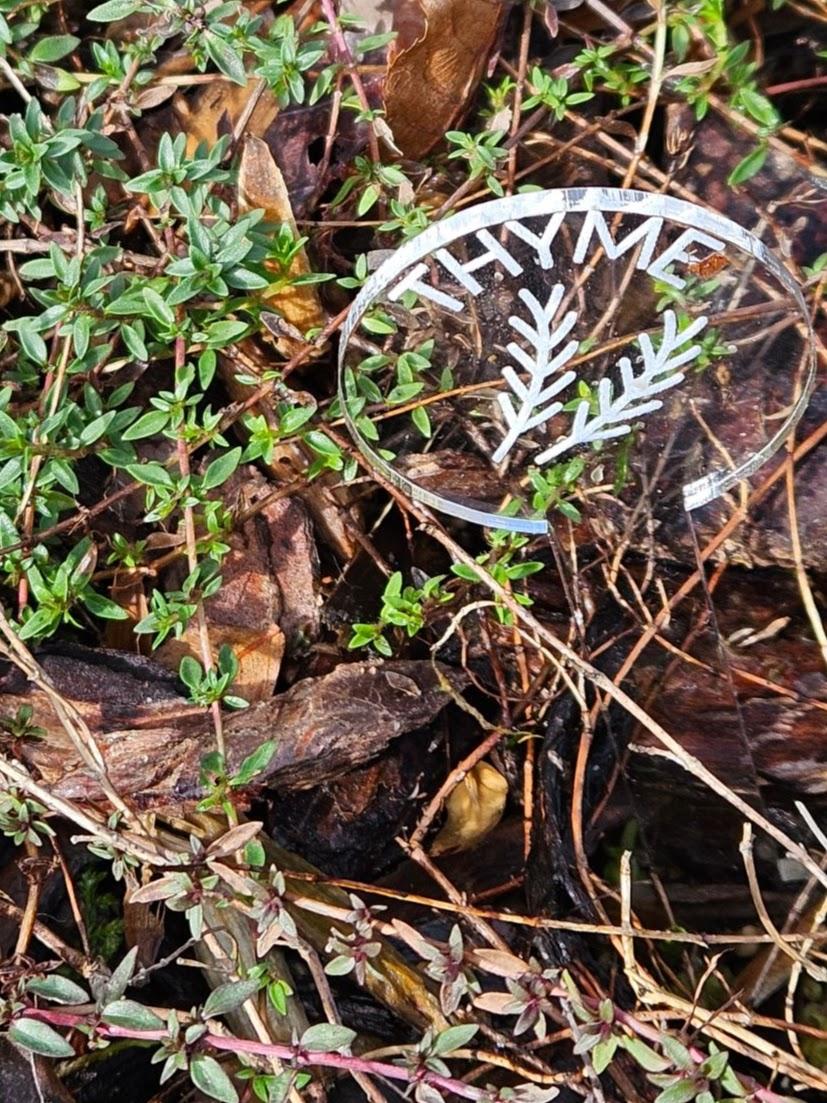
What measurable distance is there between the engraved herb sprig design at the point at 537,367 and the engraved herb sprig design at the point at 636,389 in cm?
5

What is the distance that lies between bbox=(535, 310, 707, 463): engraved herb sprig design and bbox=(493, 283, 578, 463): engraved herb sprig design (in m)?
0.05

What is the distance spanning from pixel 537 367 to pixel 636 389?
13 cm

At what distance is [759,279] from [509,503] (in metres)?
0.43

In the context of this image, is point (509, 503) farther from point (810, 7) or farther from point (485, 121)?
point (810, 7)

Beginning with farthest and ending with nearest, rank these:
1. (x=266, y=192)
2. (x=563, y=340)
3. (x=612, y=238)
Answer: (x=266, y=192) < (x=563, y=340) < (x=612, y=238)

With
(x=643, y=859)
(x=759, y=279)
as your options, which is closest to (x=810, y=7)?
(x=759, y=279)

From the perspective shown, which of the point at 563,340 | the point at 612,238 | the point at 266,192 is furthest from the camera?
the point at 266,192

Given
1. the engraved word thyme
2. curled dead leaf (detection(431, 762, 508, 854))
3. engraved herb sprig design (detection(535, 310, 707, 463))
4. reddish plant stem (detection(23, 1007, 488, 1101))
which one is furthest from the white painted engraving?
reddish plant stem (detection(23, 1007, 488, 1101))

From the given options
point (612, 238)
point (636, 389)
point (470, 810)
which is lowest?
point (470, 810)

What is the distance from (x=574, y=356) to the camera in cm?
127

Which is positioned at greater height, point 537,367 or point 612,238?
point 612,238

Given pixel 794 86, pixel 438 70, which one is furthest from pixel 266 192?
pixel 794 86

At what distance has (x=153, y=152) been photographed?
1681 mm

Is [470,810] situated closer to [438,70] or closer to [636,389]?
[636,389]
